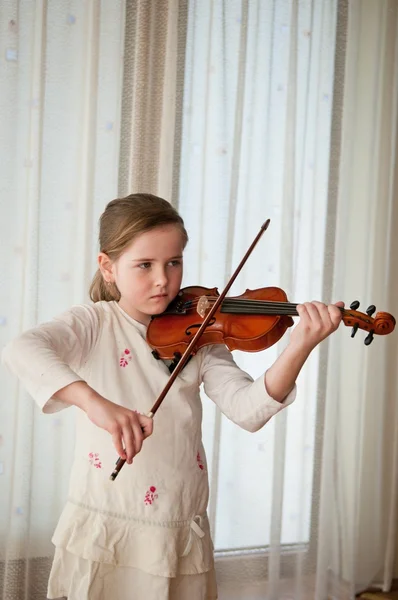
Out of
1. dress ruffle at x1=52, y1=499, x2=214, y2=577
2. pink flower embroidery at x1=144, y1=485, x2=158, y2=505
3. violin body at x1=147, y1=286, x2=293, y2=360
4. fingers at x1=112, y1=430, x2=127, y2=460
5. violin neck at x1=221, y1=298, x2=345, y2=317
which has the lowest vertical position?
dress ruffle at x1=52, y1=499, x2=214, y2=577

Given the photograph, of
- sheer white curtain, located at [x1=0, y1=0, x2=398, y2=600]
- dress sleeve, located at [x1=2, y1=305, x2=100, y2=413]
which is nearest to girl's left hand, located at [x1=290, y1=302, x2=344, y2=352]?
dress sleeve, located at [x1=2, y1=305, x2=100, y2=413]

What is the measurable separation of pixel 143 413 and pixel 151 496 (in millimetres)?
149

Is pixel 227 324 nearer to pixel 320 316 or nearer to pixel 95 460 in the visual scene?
pixel 320 316

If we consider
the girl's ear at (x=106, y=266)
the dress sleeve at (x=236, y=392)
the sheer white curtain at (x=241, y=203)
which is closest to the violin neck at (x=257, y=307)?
the dress sleeve at (x=236, y=392)

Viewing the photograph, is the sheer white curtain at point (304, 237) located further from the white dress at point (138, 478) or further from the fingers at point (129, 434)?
the fingers at point (129, 434)

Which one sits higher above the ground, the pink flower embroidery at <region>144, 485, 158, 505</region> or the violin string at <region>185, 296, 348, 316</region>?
the violin string at <region>185, 296, 348, 316</region>

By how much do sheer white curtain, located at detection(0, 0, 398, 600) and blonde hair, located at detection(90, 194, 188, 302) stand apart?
2.23ft

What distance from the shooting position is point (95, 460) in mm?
1362

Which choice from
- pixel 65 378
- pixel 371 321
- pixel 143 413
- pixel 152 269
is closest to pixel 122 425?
pixel 65 378

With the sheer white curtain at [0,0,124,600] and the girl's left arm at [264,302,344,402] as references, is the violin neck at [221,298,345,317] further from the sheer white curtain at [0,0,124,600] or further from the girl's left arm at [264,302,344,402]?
the sheer white curtain at [0,0,124,600]

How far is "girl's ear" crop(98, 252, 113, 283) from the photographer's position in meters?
1.41

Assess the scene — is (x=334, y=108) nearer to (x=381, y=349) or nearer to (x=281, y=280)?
(x=281, y=280)

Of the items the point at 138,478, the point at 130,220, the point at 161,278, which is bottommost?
the point at 138,478

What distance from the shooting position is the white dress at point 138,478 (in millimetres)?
1300
